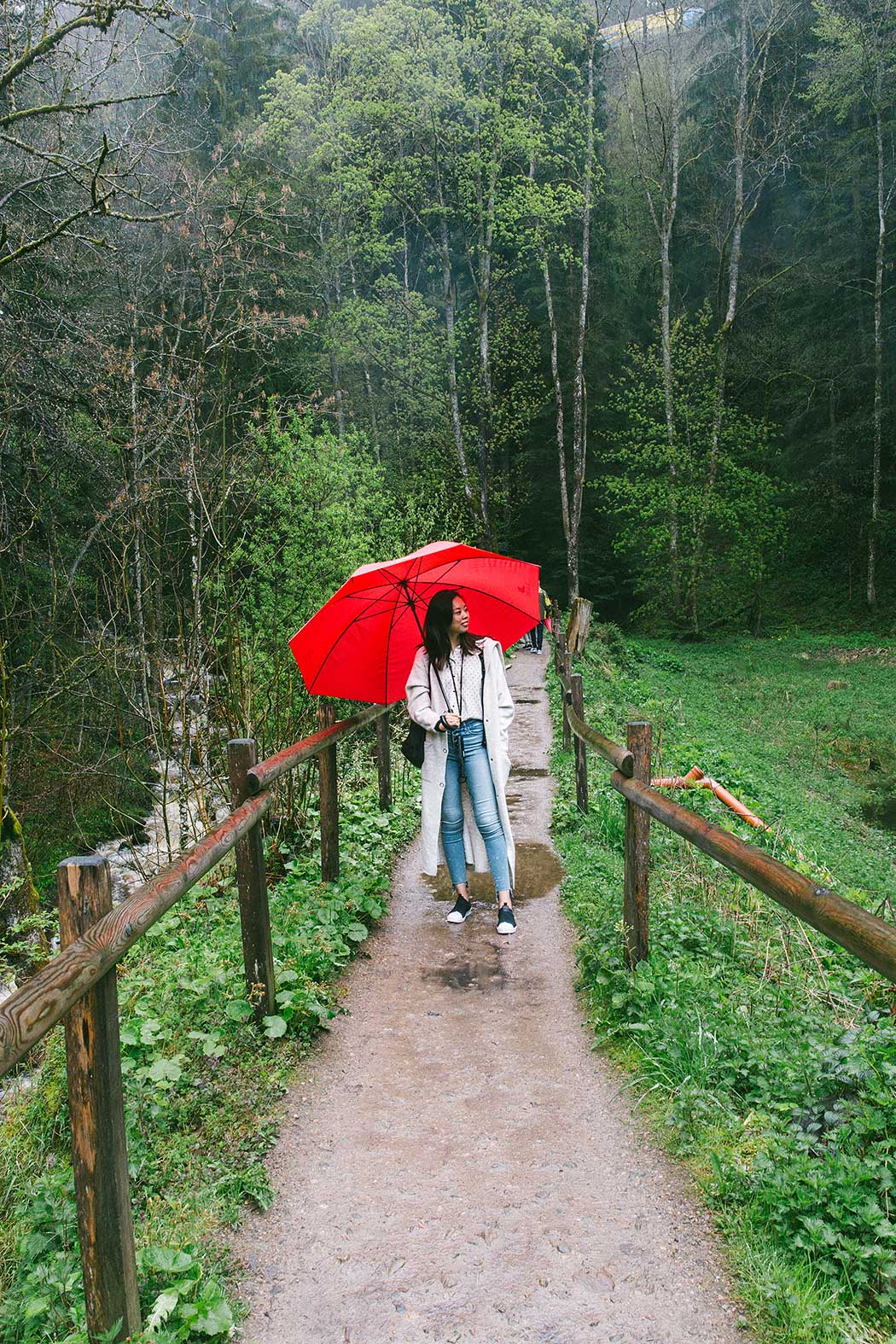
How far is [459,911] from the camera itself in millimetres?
6031

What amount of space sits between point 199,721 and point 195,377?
328 centimetres

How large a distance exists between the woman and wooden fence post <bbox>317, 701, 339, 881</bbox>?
0.64 metres

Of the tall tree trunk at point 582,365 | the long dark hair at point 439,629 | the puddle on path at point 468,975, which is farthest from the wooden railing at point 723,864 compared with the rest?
the tall tree trunk at point 582,365

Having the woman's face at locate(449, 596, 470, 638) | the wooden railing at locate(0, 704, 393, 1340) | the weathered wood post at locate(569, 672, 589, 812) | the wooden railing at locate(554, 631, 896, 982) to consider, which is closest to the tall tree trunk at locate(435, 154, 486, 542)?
the weathered wood post at locate(569, 672, 589, 812)

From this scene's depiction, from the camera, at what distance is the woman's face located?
17.5 ft

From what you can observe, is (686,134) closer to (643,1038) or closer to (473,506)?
(473,506)

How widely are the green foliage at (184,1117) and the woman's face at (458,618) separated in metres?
1.83

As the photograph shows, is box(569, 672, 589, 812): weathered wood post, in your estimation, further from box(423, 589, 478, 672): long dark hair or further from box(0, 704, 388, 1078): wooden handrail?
box(0, 704, 388, 1078): wooden handrail

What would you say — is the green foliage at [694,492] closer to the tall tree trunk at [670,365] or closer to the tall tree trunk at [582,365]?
the tall tree trunk at [670,365]

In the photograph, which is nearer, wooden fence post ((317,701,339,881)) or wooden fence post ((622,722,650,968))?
wooden fence post ((622,722,650,968))

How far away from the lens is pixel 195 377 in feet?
28.0

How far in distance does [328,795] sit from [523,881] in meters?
1.86

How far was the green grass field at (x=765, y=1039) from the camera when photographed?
102 inches

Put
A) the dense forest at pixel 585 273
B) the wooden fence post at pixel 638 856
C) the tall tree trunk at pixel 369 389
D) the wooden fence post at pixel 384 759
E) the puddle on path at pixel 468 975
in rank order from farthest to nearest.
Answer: the tall tree trunk at pixel 369 389, the dense forest at pixel 585 273, the wooden fence post at pixel 384 759, the puddle on path at pixel 468 975, the wooden fence post at pixel 638 856
